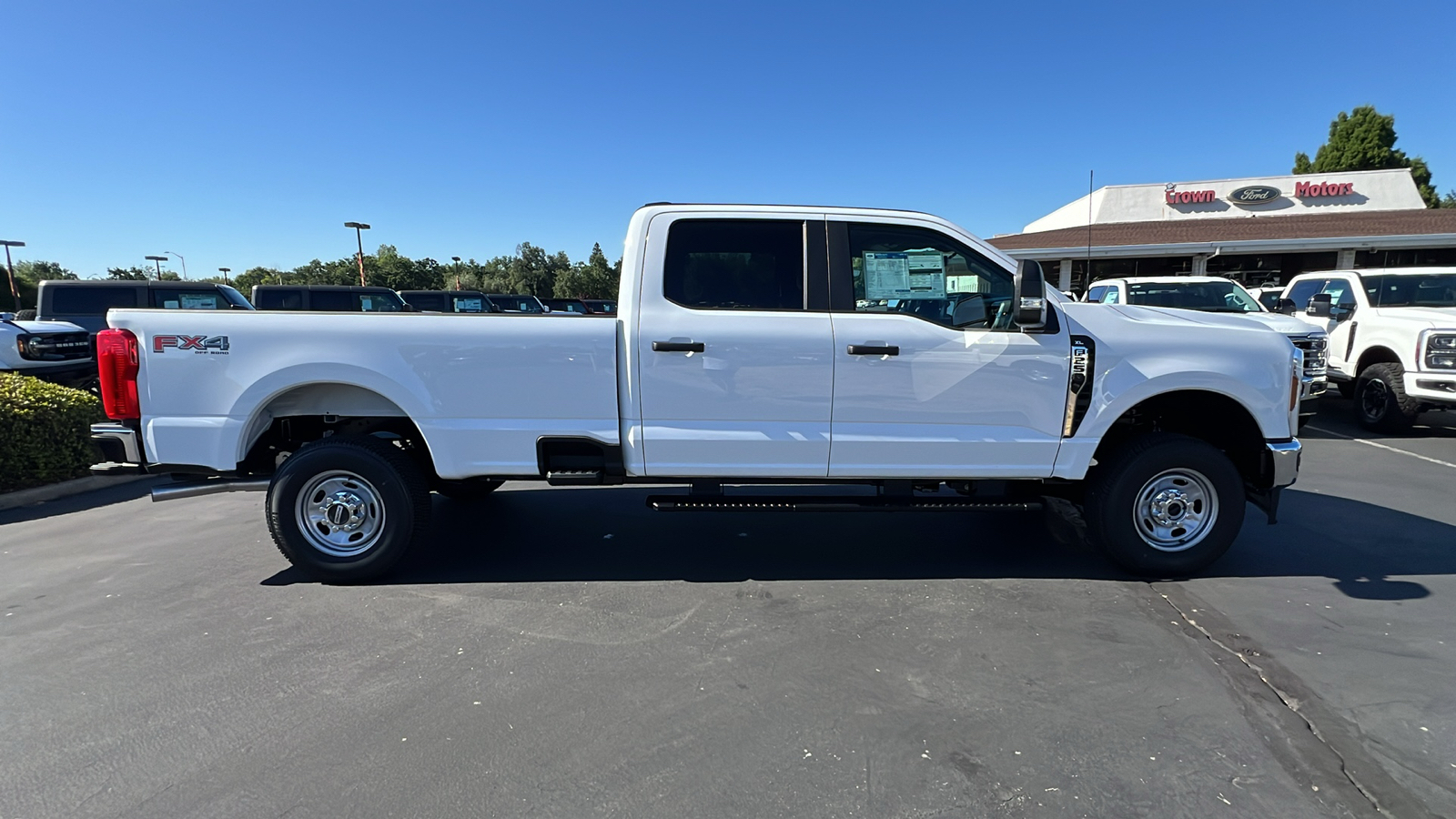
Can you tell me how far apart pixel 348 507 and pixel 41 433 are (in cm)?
444

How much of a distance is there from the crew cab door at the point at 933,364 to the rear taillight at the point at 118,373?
390 centimetres

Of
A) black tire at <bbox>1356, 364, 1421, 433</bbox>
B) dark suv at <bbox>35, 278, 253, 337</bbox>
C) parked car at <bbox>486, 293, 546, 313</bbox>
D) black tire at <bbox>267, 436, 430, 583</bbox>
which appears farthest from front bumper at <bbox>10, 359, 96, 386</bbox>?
black tire at <bbox>1356, 364, 1421, 433</bbox>

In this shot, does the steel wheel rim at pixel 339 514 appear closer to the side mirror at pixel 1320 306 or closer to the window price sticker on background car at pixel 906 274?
the window price sticker on background car at pixel 906 274

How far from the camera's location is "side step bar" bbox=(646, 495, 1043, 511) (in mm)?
4066

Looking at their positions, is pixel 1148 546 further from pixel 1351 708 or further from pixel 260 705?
pixel 260 705

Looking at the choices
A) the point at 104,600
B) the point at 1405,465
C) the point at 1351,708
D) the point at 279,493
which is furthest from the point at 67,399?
the point at 1405,465

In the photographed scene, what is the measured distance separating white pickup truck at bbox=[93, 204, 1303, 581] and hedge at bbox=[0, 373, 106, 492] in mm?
3314

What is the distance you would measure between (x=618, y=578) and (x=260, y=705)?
1.85m

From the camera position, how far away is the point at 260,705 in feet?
9.48

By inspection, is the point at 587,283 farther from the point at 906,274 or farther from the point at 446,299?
the point at 906,274

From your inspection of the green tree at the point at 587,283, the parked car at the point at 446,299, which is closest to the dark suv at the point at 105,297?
the parked car at the point at 446,299

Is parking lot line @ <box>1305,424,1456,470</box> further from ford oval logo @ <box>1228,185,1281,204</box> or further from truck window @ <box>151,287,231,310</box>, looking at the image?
ford oval logo @ <box>1228,185,1281,204</box>

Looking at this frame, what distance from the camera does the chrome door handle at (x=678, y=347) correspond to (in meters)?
3.84

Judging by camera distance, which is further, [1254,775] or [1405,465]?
[1405,465]
